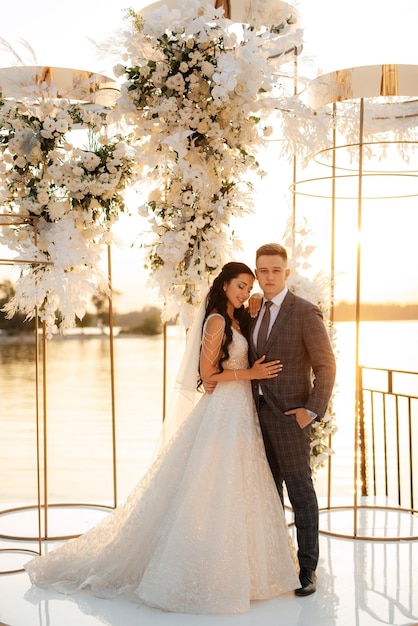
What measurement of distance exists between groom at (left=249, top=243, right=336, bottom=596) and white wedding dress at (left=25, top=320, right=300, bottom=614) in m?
0.08

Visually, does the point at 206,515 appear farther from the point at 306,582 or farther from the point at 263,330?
the point at 263,330

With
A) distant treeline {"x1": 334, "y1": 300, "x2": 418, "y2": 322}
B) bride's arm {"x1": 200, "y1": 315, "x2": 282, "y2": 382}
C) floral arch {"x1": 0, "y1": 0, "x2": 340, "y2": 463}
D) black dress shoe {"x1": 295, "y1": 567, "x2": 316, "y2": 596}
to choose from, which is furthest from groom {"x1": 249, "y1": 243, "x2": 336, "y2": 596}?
distant treeline {"x1": 334, "y1": 300, "x2": 418, "y2": 322}

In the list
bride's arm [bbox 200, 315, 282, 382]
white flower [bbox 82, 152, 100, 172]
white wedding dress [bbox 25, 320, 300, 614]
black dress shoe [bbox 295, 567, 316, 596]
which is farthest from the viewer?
white flower [bbox 82, 152, 100, 172]

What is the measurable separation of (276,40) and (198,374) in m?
1.66

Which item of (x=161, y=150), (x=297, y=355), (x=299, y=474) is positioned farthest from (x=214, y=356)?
(x=161, y=150)

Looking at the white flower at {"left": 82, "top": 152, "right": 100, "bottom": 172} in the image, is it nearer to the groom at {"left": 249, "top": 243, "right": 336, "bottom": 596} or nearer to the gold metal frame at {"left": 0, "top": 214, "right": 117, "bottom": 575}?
the gold metal frame at {"left": 0, "top": 214, "right": 117, "bottom": 575}

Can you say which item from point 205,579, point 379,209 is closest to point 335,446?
point 379,209

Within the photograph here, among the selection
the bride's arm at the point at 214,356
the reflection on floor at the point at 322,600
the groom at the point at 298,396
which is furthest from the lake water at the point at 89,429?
the reflection on floor at the point at 322,600

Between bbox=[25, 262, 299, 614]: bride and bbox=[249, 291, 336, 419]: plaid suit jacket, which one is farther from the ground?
bbox=[249, 291, 336, 419]: plaid suit jacket

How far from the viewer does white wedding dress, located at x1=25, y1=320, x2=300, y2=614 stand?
10.4ft

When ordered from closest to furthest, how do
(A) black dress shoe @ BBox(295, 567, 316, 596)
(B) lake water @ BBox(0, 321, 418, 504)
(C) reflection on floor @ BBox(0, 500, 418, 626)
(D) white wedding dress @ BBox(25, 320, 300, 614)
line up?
(C) reflection on floor @ BBox(0, 500, 418, 626) → (D) white wedding dress @ BBox(25, 320, 300, 614) → (A) black dress shoe @ BBox(295, 567, 316, 596) → (B) lake water @ BBox(0, 321, 418, 504)

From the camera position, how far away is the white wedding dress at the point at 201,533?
125 inches

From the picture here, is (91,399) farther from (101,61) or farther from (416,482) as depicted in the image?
(101,61)

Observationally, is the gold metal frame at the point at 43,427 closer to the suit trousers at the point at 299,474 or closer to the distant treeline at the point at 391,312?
the suit trousers at the point at 299,474
